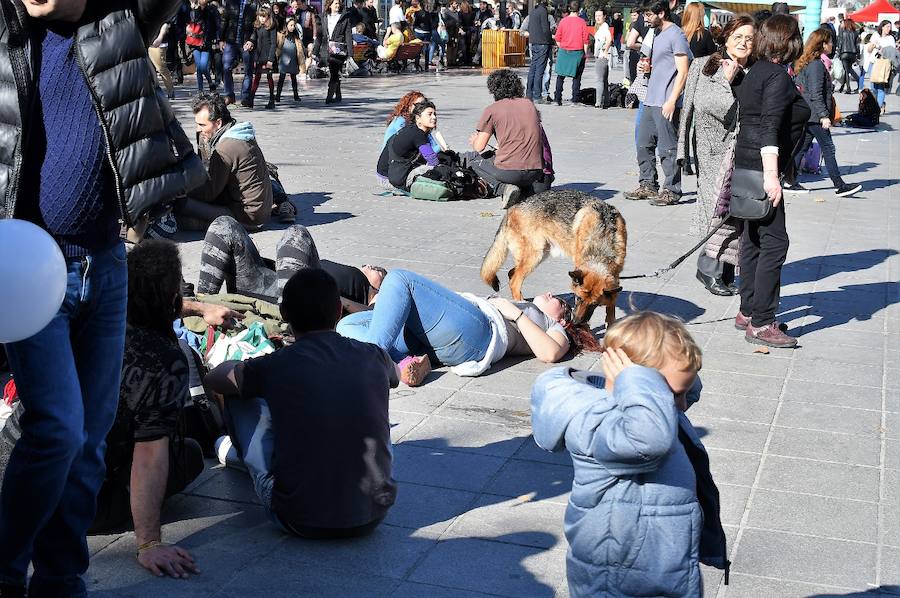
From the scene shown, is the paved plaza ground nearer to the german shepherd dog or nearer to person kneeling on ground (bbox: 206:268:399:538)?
person kneeling on ground (bbox: 206:268:399:538)

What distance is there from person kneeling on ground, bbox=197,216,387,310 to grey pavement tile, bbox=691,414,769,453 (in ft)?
7.00

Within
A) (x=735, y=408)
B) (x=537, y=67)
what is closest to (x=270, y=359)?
(x=735, y=408)

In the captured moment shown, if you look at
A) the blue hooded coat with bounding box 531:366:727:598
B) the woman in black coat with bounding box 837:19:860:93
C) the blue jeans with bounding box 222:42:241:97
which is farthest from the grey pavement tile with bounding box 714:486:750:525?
the woman in black coat with bounding box 837:19:860:93

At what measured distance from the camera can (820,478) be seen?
15.7 ft

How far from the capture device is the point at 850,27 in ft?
92.2

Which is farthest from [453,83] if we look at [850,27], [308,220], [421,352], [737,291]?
[421,352]

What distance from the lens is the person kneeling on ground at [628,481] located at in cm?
258

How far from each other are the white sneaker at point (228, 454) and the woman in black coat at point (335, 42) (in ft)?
54.6

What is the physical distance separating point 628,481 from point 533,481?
2.05m

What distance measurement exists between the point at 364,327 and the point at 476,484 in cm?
160

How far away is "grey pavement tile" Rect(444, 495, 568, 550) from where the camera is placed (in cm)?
410

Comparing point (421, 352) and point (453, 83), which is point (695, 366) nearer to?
point (421, 352)

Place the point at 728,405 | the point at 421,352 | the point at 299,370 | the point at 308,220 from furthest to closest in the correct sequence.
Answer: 1. the point at 308,220
2. the point at 421,352
3. the point at 728,405
4. the point at 299,370

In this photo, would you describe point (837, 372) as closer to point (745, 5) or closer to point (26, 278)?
point (26, 278)
